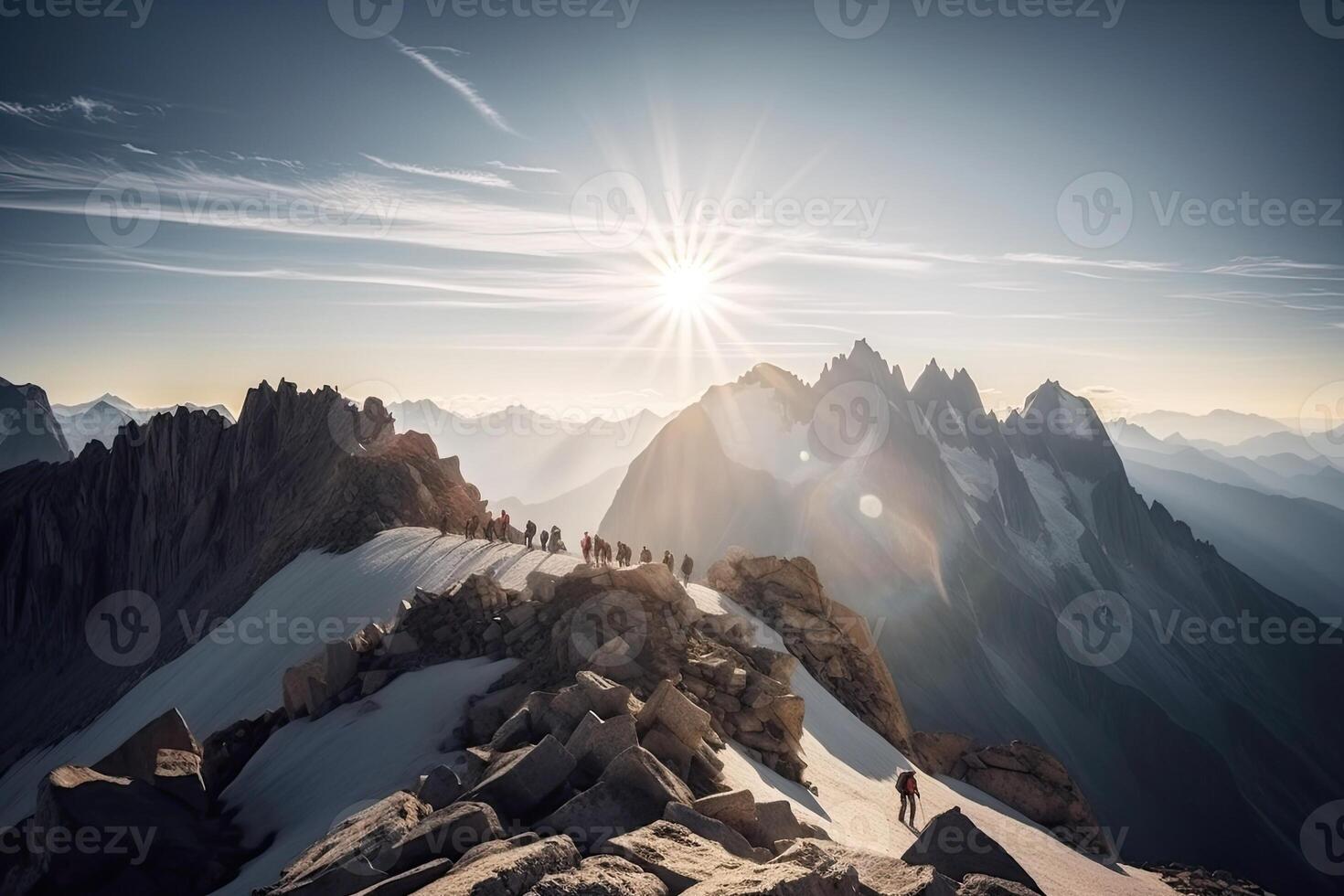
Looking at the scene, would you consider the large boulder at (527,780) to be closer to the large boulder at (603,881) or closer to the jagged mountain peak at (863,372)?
the large boulder at (603,881)

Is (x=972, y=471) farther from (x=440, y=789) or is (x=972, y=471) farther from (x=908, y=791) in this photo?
(x=440, y=789)

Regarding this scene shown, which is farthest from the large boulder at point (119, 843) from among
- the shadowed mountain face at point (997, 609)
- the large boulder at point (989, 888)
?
the shadowed mountain face at point (997, 609)

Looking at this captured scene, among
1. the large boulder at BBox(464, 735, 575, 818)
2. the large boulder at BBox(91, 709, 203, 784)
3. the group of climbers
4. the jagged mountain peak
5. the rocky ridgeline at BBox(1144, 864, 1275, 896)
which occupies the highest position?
the jagged mountain peak

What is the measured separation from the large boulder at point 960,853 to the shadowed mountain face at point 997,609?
10522cm

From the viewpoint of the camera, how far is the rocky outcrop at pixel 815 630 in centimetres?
3144

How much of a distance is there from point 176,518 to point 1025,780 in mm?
81228

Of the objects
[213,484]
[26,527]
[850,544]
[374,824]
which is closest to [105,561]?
[26,527]

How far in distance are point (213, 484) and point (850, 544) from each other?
317 ft

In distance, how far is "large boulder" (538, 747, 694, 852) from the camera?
9.83 metres

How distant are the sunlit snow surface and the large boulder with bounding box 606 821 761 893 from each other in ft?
18.3

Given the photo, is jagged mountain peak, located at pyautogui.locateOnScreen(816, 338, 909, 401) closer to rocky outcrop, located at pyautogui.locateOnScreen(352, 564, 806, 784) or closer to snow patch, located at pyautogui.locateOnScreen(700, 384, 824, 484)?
snow patch, located at pyautogui.locateOnScreen(700, 384, 824, 484)

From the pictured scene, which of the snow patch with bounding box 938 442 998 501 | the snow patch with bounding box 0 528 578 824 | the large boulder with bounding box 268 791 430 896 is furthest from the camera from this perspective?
the snow patch with bounding box 938 442 998 501

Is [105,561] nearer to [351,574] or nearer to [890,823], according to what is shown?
[351,574]

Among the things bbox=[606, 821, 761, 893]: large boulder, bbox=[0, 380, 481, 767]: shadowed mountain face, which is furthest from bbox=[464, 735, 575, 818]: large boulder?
bbox=[0, 380, 481, 767]: shadowed mountain face
